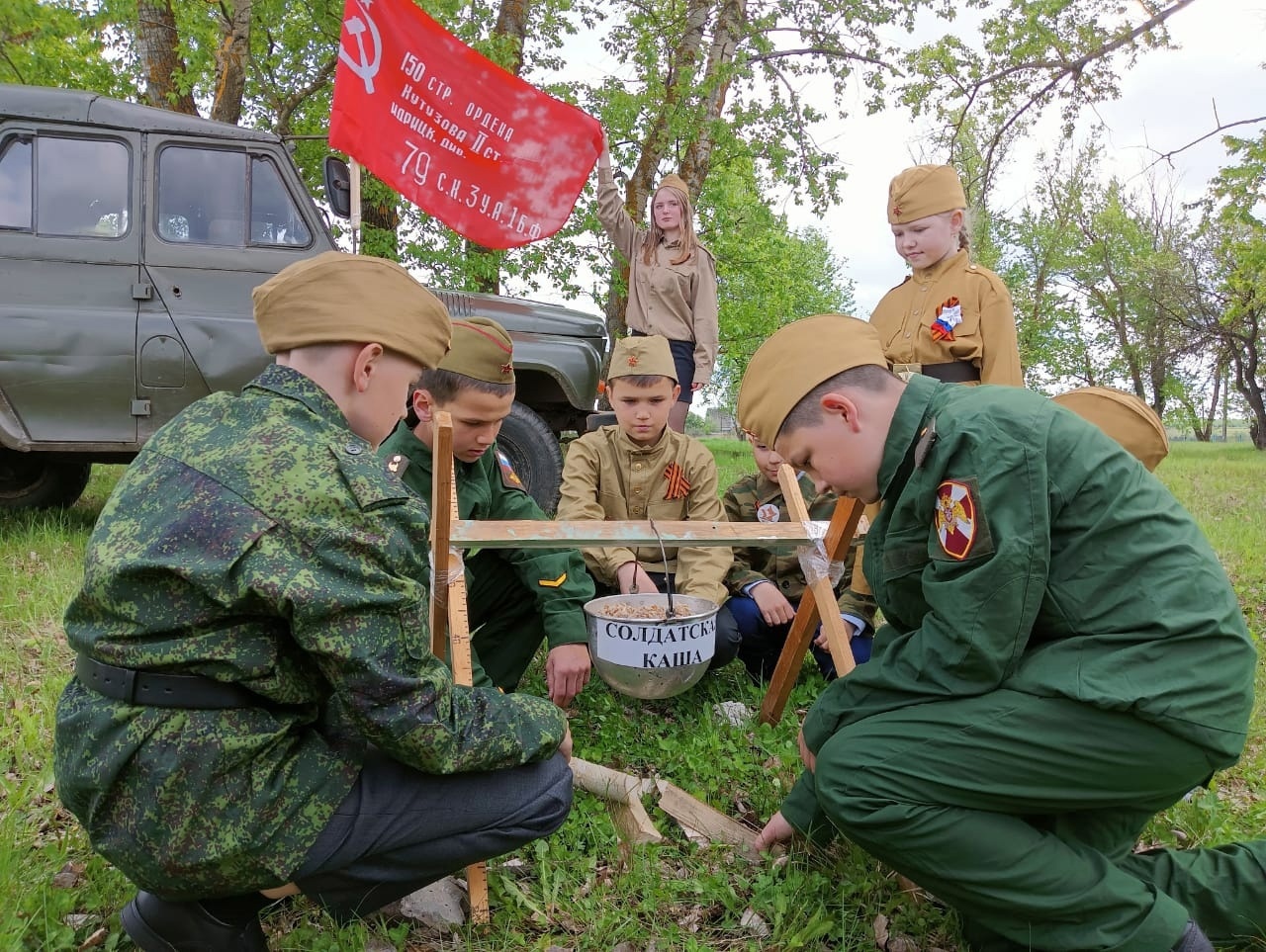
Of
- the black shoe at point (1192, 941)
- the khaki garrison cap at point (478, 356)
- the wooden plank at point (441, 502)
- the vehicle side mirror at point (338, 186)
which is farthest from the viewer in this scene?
A: the vehicle side mirror at point (338, 186)

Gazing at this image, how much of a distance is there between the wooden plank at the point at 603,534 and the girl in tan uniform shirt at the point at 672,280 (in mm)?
3116

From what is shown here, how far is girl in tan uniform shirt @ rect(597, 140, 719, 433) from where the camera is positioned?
223 inches

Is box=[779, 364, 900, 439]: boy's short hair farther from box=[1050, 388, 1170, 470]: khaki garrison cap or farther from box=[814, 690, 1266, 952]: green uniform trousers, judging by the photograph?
box=[1050, 388, 1170, 470]: khaki garrison cap

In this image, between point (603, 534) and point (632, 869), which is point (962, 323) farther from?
point (632, 869)

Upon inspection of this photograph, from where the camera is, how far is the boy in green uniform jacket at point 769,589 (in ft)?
10.7

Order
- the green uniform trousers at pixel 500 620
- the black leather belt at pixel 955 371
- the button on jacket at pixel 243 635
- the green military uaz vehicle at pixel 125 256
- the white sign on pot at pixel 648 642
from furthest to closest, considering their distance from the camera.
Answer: the green military uaz vehicle at pixel 125 256 → the black leather belt at pixel 955 371 → the green uniform trousers at pixel 500 620 → the white sign on pot at pixel 648 642 → the button on jacket at pixel 243 635

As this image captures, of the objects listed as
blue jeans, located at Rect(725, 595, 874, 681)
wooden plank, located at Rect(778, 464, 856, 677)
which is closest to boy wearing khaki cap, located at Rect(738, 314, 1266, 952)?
wooden plank, located at Rect(778, 464, 856, 677)

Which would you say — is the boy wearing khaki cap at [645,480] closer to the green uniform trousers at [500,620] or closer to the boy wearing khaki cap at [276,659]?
the green uniform trousers at [500,620]

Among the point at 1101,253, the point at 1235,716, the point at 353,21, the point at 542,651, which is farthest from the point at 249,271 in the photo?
the point at 1101,253

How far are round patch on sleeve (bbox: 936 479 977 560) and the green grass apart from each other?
2.93ft

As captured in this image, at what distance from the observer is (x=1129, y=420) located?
2.37 m

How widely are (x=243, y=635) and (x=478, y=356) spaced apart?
4.34 feet

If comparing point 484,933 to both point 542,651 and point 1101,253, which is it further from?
point 1101,253

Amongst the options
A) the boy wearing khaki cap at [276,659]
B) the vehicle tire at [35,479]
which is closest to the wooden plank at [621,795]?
the boy wearing khaki cap at [276,659]
